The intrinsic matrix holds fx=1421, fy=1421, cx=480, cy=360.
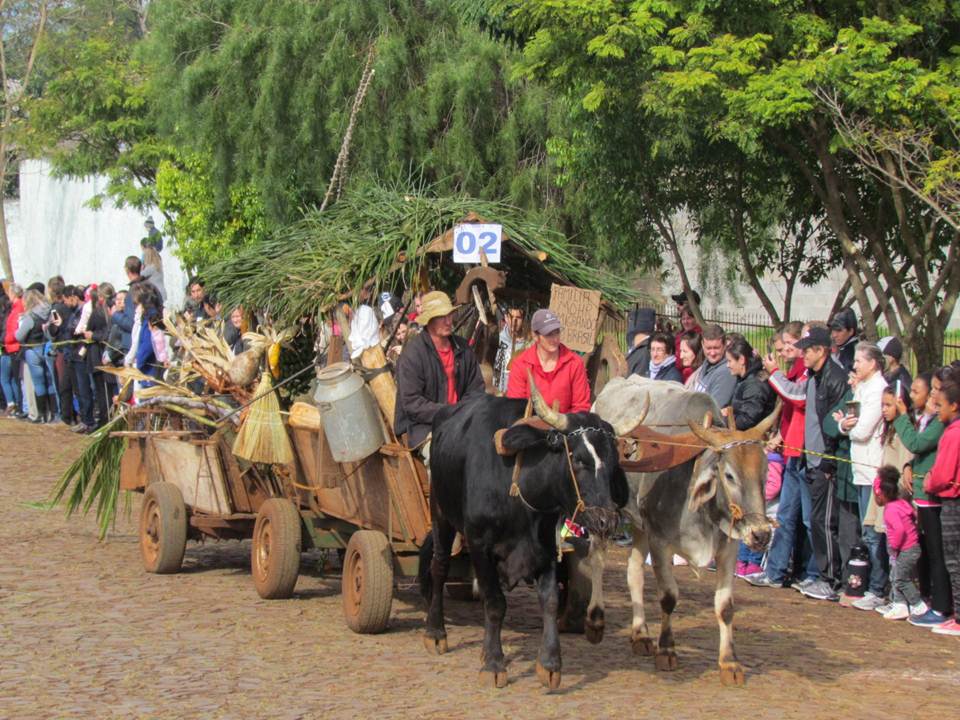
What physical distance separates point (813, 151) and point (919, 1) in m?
2.65

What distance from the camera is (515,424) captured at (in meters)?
8.06

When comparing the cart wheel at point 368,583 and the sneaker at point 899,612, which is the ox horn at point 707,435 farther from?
the sneaker at point 899,612

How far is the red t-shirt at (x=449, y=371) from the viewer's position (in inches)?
375

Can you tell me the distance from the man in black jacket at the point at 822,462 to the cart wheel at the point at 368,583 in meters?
3.93

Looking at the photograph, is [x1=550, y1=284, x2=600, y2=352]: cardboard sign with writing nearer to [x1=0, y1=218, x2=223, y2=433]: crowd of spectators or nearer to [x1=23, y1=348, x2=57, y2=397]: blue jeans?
[x1=0, y1=218, x2=223, y2=433]: crowd of spectators

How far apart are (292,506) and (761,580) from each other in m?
4.13

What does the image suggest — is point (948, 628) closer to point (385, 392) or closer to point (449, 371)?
point (449, 371)

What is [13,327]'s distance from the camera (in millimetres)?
24828

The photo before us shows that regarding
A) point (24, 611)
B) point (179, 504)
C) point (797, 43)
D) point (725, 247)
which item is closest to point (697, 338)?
point (797, 43)

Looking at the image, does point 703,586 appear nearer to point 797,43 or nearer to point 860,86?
point 860,86

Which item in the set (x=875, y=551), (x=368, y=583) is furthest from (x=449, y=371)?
(x=875, y=551)

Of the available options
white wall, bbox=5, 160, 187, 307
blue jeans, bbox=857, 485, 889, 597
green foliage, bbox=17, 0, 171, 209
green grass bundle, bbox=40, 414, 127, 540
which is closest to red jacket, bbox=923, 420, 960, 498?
blue jeans, bbox=857, 485, 889, 597

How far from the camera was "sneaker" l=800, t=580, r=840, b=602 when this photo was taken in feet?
36.9

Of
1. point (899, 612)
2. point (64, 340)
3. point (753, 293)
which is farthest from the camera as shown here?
point (753, 293)
